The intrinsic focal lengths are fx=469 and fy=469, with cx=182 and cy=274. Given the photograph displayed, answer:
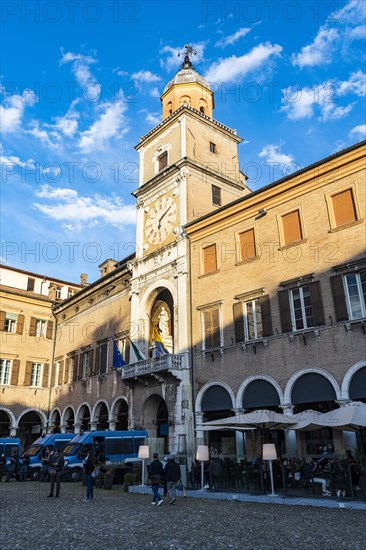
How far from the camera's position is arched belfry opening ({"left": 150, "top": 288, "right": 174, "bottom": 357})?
88.4 ft

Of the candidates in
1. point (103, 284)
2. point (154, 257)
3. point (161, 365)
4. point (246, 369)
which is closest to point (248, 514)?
point (246, 369)

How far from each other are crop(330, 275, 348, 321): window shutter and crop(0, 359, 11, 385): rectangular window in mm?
28079

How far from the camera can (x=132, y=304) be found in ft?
95.3

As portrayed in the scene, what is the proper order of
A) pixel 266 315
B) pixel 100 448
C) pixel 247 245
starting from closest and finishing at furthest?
pixel 266 315 → pixel 247 245 → pixel 100 448

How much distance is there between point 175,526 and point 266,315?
37.4 ft

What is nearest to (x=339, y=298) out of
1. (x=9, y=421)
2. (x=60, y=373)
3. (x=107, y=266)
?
(x=60, y=373)

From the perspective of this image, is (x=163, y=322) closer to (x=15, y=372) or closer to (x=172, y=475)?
(x=172, y=475)

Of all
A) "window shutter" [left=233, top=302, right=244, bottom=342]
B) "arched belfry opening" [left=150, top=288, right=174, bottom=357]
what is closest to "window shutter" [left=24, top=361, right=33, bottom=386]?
"arched belfry opening" [left=150, top=288, right=174, bottom=357]

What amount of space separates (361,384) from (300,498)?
4.86 metres

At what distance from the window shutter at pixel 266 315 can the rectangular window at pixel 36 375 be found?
2473 cm

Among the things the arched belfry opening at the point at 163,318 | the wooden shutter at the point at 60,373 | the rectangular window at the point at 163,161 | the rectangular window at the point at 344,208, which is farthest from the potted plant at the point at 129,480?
the wooden shutter at the point at 60,373

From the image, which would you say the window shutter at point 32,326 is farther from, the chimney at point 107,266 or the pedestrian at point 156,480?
the pedestrian at point 156,480

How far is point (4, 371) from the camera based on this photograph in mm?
37031

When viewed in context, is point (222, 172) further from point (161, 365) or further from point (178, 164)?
point (161, 365)
